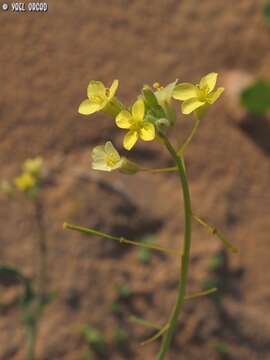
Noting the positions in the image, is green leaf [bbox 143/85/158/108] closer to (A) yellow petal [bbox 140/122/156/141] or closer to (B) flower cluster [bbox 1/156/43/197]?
(A) yellow petal [bbox 140/122/156/141]

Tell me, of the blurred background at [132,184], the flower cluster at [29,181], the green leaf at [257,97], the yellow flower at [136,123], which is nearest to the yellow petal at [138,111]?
the yellow flower at [136,123]

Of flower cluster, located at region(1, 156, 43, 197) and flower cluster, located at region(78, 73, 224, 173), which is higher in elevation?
flower cluster, located at region(78, 73, 224, 173)

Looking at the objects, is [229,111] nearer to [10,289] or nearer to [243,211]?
[243,211]

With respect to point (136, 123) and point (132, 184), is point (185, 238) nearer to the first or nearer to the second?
point (136, 123)

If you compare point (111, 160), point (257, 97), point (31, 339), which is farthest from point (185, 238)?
point (257, 97)

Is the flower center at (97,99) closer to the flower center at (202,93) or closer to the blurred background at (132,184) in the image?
the flower center at (202,93)

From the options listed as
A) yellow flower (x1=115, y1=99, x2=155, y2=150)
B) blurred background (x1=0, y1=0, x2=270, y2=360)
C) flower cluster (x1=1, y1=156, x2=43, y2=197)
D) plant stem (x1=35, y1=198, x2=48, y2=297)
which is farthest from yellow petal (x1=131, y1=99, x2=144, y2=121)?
blurred background (x1=0, y1=0, x2=270, y2=360)

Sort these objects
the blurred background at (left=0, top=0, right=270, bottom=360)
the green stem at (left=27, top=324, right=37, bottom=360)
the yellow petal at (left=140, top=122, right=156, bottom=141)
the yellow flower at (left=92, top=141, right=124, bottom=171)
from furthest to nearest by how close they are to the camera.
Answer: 1. the blurred background at (left=0, top=0, right=270, bottom=360)
2. the green stem at (left=27, top=324, right=37, bottom=360)
3. the yellow flower at (left=92, top=141, right=124, bottom=171)
4. the yellow petal at (left=140, top=122, right=156, bottom=141)

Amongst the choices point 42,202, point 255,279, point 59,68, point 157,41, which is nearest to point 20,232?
point 42,202
